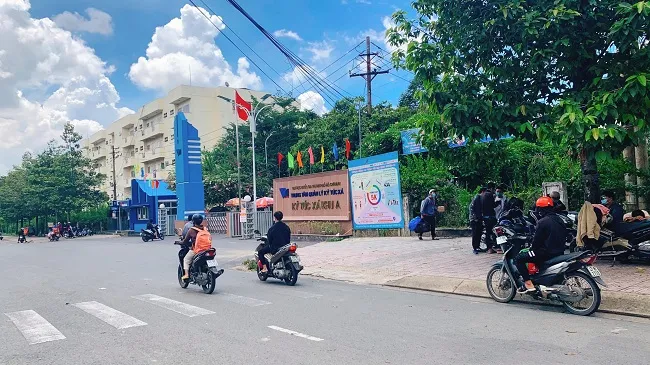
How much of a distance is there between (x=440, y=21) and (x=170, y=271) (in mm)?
9585

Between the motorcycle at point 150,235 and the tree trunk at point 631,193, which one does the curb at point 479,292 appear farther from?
the motorcycle at point 150,235

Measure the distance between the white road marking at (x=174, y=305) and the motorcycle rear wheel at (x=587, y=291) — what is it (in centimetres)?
524

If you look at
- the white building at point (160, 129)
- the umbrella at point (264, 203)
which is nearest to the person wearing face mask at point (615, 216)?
the umbrella at point (264, 203)

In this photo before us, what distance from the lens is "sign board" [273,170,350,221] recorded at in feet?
67.8

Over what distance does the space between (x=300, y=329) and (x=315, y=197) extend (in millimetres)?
15705

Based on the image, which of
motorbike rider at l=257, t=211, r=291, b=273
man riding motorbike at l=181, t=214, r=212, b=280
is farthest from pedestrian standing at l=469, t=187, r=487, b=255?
man riding motorbike at l=181, t=214, r=212, b=280

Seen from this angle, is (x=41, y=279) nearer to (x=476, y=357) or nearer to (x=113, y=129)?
(x=476, y=357)

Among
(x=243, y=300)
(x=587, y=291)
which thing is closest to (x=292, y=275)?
(x=243, y=300)

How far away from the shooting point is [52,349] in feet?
19.5

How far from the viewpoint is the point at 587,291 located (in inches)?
273

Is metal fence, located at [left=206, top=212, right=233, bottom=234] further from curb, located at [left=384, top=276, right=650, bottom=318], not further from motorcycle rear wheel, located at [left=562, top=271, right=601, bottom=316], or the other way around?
motorcycle rear wheel, located at [left=562, top=271, right=601, bottom=316]

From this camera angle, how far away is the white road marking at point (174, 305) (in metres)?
7.80

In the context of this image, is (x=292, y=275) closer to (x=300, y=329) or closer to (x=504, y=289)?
(x=300, y=329)

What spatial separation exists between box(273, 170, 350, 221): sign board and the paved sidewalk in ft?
9.33
